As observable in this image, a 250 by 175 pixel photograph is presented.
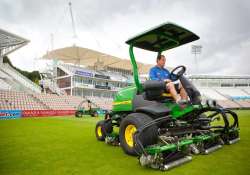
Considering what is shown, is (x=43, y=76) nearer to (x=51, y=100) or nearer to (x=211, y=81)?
(x=51, y=100)

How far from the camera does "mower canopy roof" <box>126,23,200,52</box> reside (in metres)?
4.68

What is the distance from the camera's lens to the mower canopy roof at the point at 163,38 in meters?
4.68

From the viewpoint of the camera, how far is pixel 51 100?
120 ft

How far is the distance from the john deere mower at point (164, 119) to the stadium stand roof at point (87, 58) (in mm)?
52328

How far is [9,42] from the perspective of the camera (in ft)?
129

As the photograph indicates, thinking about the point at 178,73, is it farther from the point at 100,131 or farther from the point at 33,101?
the point at 33,101

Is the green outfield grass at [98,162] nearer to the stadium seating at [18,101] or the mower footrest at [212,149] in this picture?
the mower footrest at [212,149]

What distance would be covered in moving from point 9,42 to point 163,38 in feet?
132

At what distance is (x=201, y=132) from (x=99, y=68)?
5925 centimetres

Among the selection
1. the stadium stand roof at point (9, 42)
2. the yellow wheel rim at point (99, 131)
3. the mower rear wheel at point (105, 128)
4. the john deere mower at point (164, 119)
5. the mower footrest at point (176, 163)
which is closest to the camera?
the mower footrest at point (176, 163)

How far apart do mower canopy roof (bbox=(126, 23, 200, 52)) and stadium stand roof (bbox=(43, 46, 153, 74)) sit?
51977 mm

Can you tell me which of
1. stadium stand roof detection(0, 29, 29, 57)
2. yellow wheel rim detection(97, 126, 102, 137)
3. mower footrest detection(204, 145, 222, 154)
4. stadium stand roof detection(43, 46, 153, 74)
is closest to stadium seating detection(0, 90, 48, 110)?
stadium stand roof detection(0, 29, 29, 57)

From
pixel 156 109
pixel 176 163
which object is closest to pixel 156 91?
pixel 156 109

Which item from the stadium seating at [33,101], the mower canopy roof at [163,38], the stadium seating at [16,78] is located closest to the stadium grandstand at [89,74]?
the stadium seating at [33,101]
